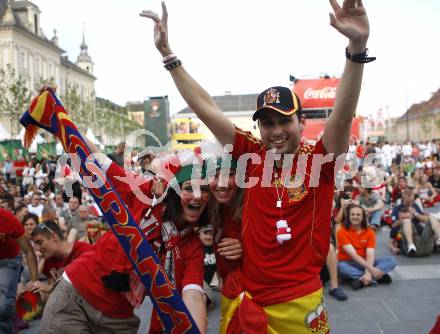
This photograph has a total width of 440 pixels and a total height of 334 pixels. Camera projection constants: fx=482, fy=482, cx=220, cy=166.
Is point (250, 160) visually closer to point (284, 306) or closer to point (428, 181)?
point (284, 306)

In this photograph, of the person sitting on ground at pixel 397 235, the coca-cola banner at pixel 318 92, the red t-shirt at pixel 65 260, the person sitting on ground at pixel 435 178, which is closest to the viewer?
the red t-shirt at pixel 65 260

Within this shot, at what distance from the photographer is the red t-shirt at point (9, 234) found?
446 centimetres

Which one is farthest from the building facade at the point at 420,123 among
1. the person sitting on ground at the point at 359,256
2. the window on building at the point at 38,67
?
the person sitting on ground at the point at 359,256

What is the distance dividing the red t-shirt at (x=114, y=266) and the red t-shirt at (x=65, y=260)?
84 centimetres

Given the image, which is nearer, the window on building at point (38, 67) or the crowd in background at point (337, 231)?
the crowd in background at point (337, 231)

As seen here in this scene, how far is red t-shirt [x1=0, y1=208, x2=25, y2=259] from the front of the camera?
4457mm

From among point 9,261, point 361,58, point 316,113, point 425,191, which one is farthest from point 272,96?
point 316,113

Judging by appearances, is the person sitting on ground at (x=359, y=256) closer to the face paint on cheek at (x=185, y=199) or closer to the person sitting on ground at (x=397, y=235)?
the person sitting on ground at (x=397, y=235)

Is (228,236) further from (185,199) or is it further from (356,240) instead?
(356,240)

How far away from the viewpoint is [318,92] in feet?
76.6

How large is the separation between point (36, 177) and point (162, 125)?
22384 millimetres

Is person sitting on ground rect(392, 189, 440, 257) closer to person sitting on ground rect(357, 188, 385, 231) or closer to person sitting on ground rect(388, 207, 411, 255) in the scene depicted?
person sitting on ground rect(388, 207, 411, 255)

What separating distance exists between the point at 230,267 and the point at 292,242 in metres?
0.44

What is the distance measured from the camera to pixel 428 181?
13.9m
